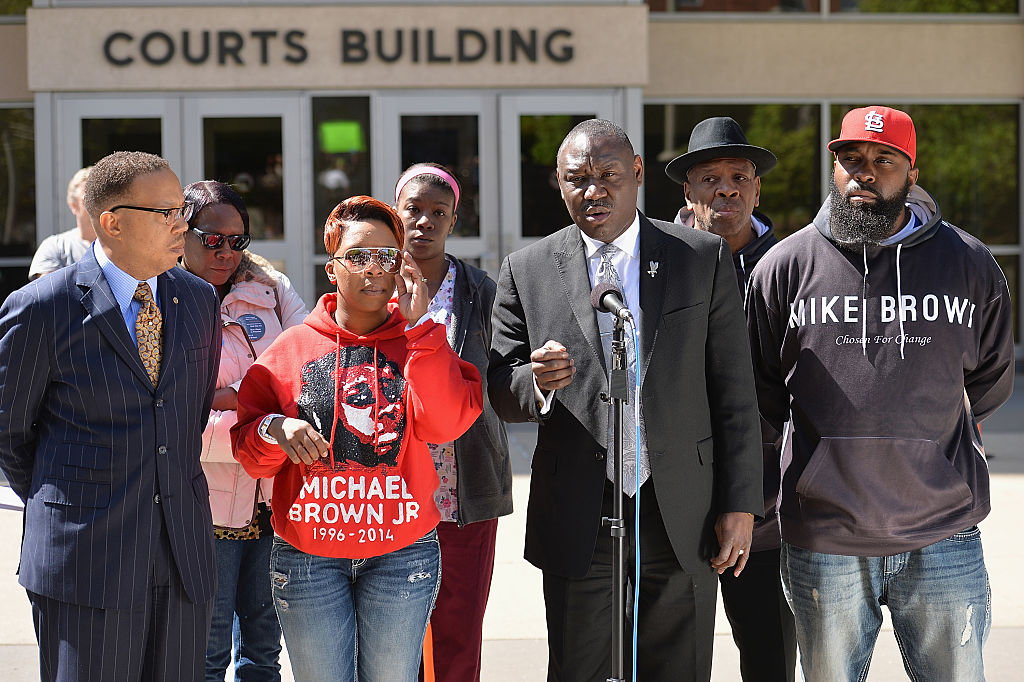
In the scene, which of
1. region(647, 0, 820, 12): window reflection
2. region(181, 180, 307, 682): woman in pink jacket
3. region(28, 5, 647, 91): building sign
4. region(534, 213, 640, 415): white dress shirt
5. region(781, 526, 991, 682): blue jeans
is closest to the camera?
region(781, 526, 991, 682): blue jeans

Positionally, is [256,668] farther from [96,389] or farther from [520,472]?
[520,472]

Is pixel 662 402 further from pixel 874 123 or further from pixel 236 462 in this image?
pixel 236 462

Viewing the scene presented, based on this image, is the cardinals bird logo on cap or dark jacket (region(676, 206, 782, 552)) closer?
the cardinals bird logo on cap

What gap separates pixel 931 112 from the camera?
13750mm

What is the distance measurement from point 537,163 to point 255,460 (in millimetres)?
8887

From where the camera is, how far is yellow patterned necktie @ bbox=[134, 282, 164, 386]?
9.87 feet

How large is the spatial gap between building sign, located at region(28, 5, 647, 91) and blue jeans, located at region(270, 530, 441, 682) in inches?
349

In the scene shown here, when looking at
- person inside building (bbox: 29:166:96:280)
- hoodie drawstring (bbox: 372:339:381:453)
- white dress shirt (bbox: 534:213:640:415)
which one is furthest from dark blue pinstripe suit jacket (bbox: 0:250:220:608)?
person inside building (bbox: 29:166:96:280)

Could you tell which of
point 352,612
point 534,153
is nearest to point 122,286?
point 352,612

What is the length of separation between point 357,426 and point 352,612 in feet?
1.78

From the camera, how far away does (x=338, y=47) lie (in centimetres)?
1130

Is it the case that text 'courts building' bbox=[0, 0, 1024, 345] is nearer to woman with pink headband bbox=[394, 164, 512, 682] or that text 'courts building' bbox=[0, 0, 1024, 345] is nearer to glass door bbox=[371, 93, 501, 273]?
glass door bbox=[371, 93, 501, 273]

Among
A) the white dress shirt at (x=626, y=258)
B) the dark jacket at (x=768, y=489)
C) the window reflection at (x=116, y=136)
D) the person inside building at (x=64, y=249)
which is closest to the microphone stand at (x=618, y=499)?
the white dress shirt at (x=626, y=258)

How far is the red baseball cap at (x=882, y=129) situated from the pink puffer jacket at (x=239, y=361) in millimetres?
1991
